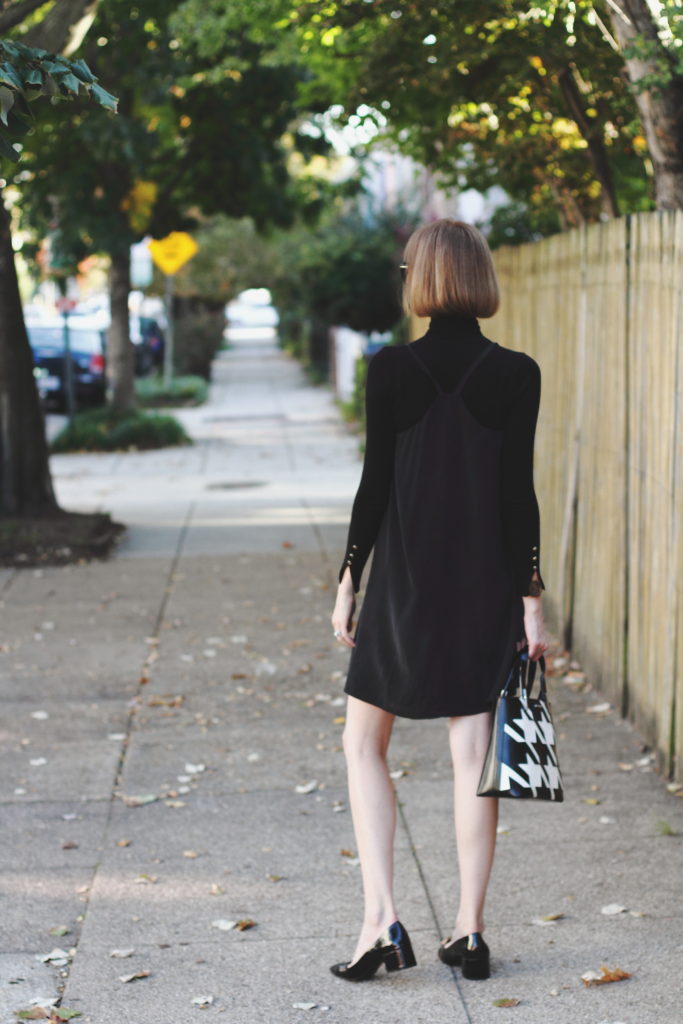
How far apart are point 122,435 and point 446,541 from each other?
16.6 meters

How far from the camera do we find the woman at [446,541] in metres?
3.61

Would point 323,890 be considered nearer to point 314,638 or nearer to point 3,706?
point 3,706

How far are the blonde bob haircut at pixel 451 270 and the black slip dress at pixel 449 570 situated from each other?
0.43 feet

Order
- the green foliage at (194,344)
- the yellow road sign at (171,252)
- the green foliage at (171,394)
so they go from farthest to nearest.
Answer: the green foliage at (194,344) → the green foliage at (171,394) → the yellow road sign at (171,252)

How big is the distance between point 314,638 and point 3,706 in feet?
6.31

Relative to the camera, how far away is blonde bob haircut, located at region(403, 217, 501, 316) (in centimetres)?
359

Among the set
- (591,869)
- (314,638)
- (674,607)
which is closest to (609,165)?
(314,638)

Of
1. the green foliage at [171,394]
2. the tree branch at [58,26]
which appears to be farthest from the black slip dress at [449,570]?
the green foliage at [171,394]

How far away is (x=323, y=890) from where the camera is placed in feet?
14.8

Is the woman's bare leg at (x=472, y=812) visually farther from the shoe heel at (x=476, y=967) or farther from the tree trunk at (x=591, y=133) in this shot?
the tree trunk at (x=591, y=133)

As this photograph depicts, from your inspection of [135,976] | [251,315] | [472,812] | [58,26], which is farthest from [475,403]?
[251,315]

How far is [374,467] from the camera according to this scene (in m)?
3.69

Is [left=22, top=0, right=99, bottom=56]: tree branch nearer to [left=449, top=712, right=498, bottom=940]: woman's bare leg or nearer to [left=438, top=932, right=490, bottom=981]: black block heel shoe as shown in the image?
[left=449, top=712, right=498, bottom=940]: woman's bare leg

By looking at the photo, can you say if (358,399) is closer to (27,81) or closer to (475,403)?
(475,403)
